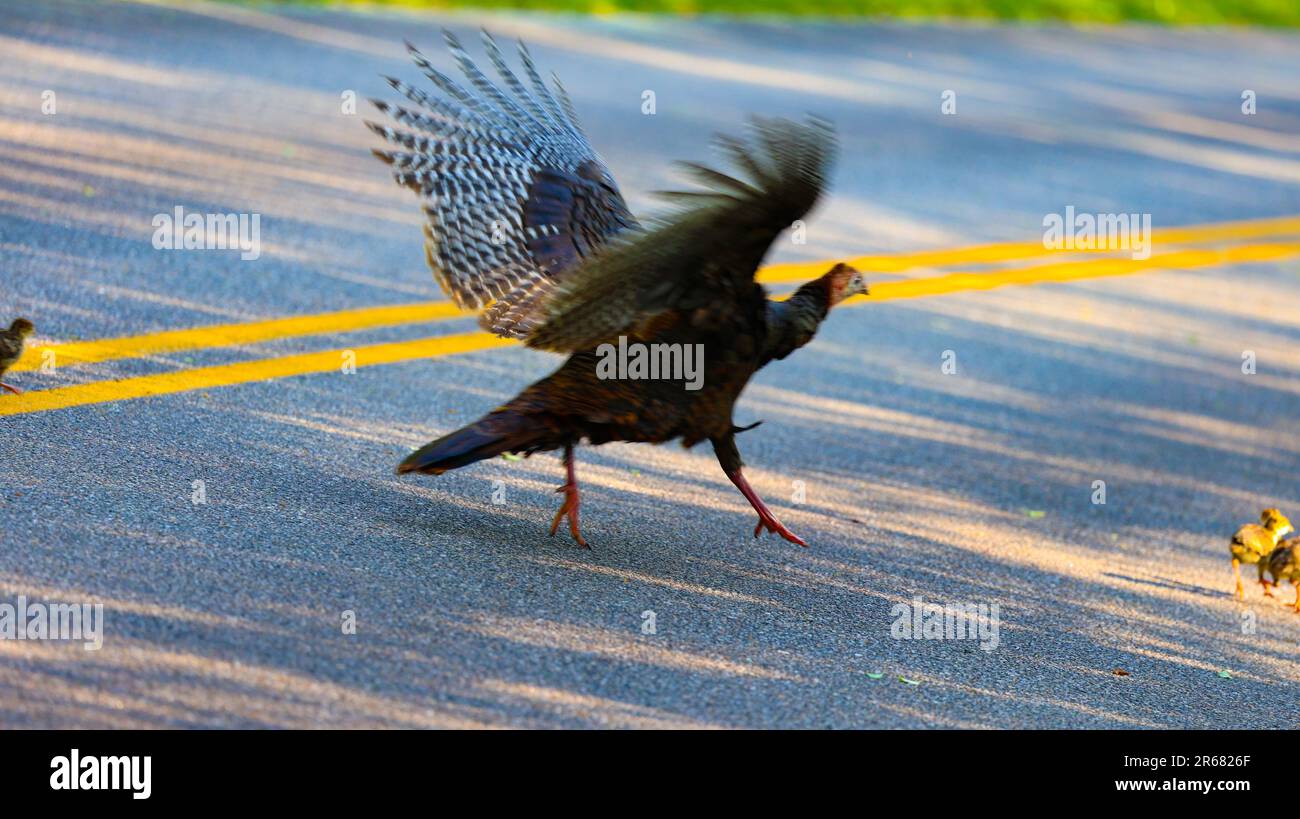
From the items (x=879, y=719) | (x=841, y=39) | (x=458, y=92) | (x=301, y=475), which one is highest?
(x=841, y=39)

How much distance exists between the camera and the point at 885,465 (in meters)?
7.34

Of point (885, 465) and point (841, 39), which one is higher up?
point (841, 39)

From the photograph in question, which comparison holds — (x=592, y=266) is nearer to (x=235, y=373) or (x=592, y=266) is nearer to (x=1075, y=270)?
(x=235, y=373)

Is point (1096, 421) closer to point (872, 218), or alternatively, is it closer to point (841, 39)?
point (872, 218)

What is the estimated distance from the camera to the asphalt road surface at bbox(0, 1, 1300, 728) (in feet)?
15.6

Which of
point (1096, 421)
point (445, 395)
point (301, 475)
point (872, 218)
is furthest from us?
point (872, 218)

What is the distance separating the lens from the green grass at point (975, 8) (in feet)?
51.9

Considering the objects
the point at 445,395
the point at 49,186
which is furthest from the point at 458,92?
the point at 49,186

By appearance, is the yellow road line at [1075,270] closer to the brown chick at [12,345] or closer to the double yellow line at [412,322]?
the double yellow line at [412,322]

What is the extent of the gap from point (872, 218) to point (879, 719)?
22.3 ft

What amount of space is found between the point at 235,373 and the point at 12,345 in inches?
38.9

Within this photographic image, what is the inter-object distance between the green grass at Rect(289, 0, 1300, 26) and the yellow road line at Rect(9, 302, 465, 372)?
7.13 m

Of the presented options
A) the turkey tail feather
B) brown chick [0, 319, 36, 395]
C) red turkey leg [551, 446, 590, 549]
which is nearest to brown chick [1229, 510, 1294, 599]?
red turkey leg [551, 446, 590, 549]

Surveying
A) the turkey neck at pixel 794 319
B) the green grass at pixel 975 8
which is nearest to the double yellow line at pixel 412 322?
the turkey neck at pixel 794 319
